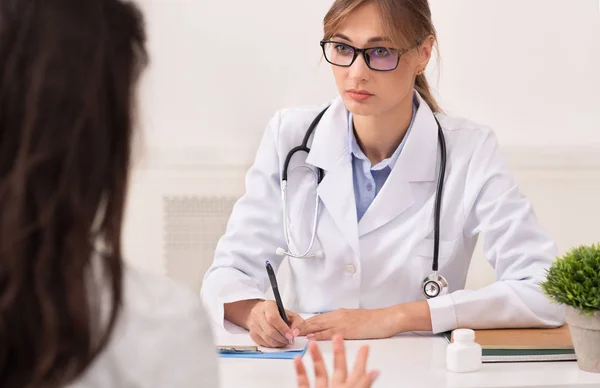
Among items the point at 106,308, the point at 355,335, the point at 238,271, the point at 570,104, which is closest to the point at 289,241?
the point at 238,271

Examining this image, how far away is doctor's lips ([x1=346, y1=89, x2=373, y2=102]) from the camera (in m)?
1.86

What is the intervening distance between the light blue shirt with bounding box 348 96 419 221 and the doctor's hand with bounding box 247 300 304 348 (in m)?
0.46

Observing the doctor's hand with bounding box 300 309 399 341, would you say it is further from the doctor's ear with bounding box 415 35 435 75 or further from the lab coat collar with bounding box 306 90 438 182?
the doctor's ear with bounding box 415 35 435 75

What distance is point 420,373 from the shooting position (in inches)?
53.2

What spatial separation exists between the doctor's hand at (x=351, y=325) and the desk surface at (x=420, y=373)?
0.08 m

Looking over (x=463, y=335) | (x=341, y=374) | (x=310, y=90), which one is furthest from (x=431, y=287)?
(x=310, y=90)

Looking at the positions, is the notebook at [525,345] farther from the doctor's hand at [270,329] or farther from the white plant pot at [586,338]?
the doctor's hand at [270,329]

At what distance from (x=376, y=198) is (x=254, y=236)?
0.31 meters

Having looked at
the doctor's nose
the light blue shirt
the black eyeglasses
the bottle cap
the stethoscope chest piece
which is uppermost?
the black eyeglasses

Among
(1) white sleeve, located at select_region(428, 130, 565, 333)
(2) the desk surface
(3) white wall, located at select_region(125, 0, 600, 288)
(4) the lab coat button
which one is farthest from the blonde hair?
(3) white wall, located at select_region(125, 0, 600, 288)

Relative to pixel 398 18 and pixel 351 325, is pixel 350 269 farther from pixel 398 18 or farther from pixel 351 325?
pixel 398 18

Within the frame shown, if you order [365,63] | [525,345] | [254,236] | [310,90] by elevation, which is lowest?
[525,345]

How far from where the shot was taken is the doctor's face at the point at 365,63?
185 centimetres

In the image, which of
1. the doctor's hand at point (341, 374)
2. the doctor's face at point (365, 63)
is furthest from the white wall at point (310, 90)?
the doctor's hand at point (341, 374)
